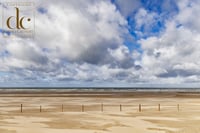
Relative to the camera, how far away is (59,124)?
25578mm

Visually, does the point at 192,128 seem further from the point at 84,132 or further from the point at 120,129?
the point at 84,132

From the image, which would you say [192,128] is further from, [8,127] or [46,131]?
[8,127]

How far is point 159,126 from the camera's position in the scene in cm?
2417

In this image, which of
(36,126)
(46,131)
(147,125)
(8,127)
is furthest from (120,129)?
(8,127)

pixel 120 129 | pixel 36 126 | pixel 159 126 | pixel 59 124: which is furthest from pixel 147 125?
pixel 36 126

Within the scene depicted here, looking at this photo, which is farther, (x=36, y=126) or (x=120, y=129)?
(x=36, y=126)

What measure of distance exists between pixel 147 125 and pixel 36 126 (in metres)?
9.90

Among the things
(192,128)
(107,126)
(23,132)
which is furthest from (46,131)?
(192,128)

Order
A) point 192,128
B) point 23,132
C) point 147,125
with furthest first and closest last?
point 147,125 < point 192,128 < point 23,132

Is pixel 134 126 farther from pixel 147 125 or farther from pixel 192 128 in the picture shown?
pixel 192 128

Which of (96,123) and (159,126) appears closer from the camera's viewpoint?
(159,126)

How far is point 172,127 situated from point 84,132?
7748 mm

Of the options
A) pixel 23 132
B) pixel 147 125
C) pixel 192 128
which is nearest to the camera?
pixel 23 132

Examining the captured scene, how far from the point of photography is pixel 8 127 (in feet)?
77.3
